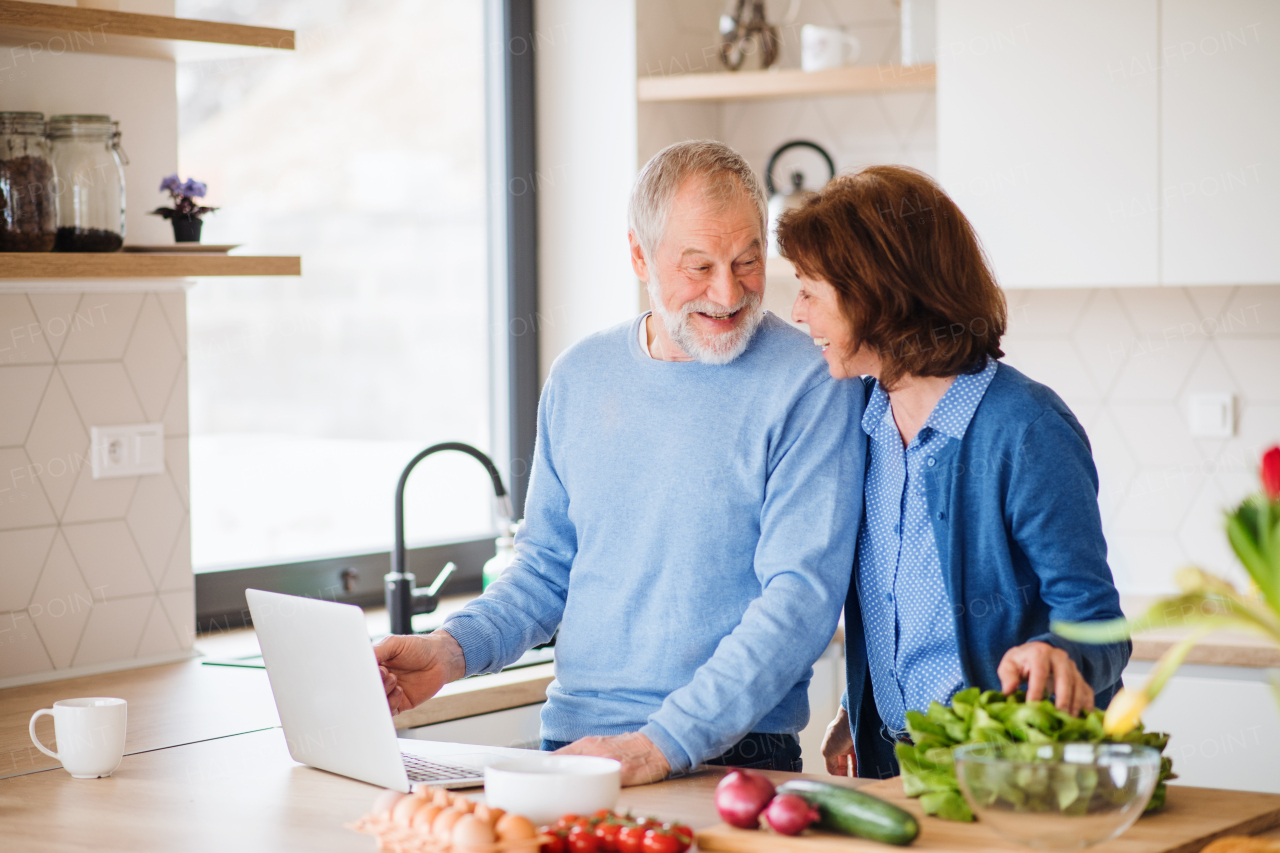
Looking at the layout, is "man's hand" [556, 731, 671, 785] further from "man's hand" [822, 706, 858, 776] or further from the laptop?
"man's hand" [822, 706, 858, 776]

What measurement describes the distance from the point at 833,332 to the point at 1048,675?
508mm

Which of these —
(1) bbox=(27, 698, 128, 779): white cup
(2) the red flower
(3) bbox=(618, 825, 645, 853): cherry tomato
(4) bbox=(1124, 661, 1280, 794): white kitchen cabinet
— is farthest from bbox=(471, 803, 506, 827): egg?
(4) bbox=(1124, 661, 1280, 794): white kitchen cabinet

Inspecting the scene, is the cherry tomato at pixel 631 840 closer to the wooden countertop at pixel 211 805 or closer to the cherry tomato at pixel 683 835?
the cherry tomato at pixel 683 835

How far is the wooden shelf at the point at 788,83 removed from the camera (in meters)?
3.04

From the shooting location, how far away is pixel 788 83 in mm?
3146

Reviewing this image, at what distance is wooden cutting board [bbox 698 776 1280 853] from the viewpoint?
51.8 inches

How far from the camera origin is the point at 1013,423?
169cm

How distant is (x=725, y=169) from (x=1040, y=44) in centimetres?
132

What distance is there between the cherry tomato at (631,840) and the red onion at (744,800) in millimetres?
114

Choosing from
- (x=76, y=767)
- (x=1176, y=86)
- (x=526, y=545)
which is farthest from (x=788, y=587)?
(x=1176, y=86)

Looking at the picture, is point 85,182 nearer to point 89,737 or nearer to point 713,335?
point 89,737

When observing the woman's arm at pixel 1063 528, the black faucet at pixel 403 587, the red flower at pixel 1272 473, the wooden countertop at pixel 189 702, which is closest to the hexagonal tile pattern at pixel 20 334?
the wooden countertop at pixel 189 702

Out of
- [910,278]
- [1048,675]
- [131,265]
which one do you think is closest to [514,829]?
[1048,675]

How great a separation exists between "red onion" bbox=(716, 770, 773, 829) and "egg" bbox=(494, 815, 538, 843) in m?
0.20
